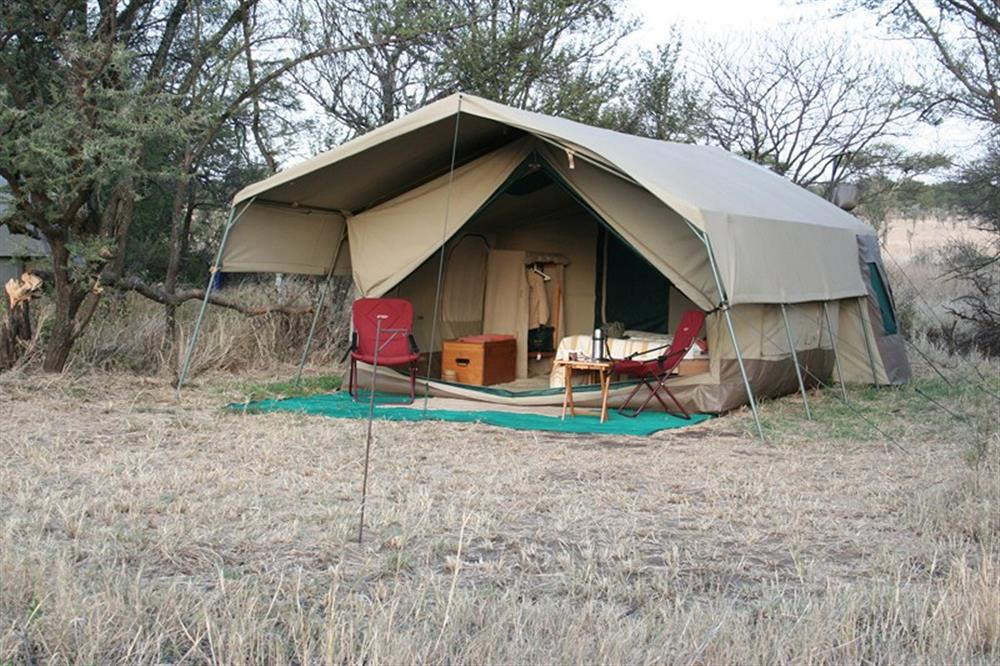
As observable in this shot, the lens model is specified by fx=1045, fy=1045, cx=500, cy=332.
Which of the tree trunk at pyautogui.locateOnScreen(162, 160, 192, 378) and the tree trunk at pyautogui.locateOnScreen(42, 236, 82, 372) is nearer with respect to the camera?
the tree trunk at pyautogui.locateOnScreen(42, 236, 82, 372)

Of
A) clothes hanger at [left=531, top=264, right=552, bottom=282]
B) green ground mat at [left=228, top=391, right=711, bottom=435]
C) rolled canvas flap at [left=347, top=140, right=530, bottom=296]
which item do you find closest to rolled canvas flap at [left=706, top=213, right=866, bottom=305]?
green ground mat at [left=228, top=391, right=711, bottom=435]

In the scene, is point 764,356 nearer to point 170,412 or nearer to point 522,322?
point 522,322

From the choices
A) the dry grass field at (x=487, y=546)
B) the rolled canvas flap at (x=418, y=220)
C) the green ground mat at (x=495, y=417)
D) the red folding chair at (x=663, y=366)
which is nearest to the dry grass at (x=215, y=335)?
the rolled canvas flap at (x=418, y=220)

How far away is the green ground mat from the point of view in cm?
640

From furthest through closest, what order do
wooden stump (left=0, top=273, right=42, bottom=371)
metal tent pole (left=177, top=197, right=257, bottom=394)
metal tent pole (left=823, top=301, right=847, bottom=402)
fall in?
metal tent pole (left=823, top=301, right=847, bottom=402) < wooden stump (left=0, top=273, right=42, bottom=371) < metal tent pole (left=177, top=197, right=257, bottom=394)

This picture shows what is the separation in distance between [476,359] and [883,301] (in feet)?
11.6

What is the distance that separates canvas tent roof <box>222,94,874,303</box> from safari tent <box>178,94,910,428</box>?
15 millimetres

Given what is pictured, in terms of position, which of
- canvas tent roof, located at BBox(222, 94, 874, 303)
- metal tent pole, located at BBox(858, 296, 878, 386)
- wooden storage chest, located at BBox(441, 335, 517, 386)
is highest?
canvas tent roof, located at BBox(222, 94, 874, 303)

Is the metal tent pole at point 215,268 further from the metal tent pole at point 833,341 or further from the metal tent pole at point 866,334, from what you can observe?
the metal tent pole at point 866,334

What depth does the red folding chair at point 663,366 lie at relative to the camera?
678cm

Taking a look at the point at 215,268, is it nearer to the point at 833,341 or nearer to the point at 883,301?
the point at 833,341

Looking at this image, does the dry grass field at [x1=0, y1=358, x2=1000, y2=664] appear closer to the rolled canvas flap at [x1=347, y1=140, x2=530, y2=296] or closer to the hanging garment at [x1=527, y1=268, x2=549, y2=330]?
the rolled canvas flap at [x1=347, y1=140, x2=530, y2=296]

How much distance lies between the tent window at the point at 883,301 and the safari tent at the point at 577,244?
3cm

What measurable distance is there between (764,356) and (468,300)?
2954 mm
